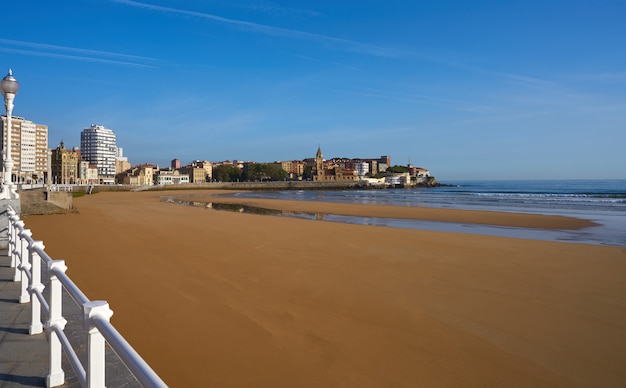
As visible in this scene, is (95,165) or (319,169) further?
(95,165)

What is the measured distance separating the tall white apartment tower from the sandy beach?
206m

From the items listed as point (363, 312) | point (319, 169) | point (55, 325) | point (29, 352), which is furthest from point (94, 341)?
point (319, 169)

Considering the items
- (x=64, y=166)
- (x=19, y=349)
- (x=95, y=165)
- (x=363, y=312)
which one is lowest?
(x=363, y=312)

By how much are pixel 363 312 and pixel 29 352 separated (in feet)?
13.6

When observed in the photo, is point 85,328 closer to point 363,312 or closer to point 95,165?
point 363,312

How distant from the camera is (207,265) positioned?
881 centimetres

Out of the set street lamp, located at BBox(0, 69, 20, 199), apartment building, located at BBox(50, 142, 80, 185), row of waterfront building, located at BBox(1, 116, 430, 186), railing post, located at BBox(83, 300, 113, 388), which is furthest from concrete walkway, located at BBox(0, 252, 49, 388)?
apartment building, located at BBox(50, 142, 80, 185)

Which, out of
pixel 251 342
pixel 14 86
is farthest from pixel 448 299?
pixel 14 86

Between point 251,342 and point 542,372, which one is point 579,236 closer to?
point 542,372

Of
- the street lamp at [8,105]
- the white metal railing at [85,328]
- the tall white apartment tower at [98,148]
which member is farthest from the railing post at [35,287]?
the tall white apartment tower at [98,148]

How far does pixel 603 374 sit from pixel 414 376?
6.91ft

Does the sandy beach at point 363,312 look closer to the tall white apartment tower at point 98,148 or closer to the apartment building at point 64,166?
the apartment building at point 64,166

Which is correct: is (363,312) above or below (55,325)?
below

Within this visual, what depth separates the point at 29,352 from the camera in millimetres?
3322
